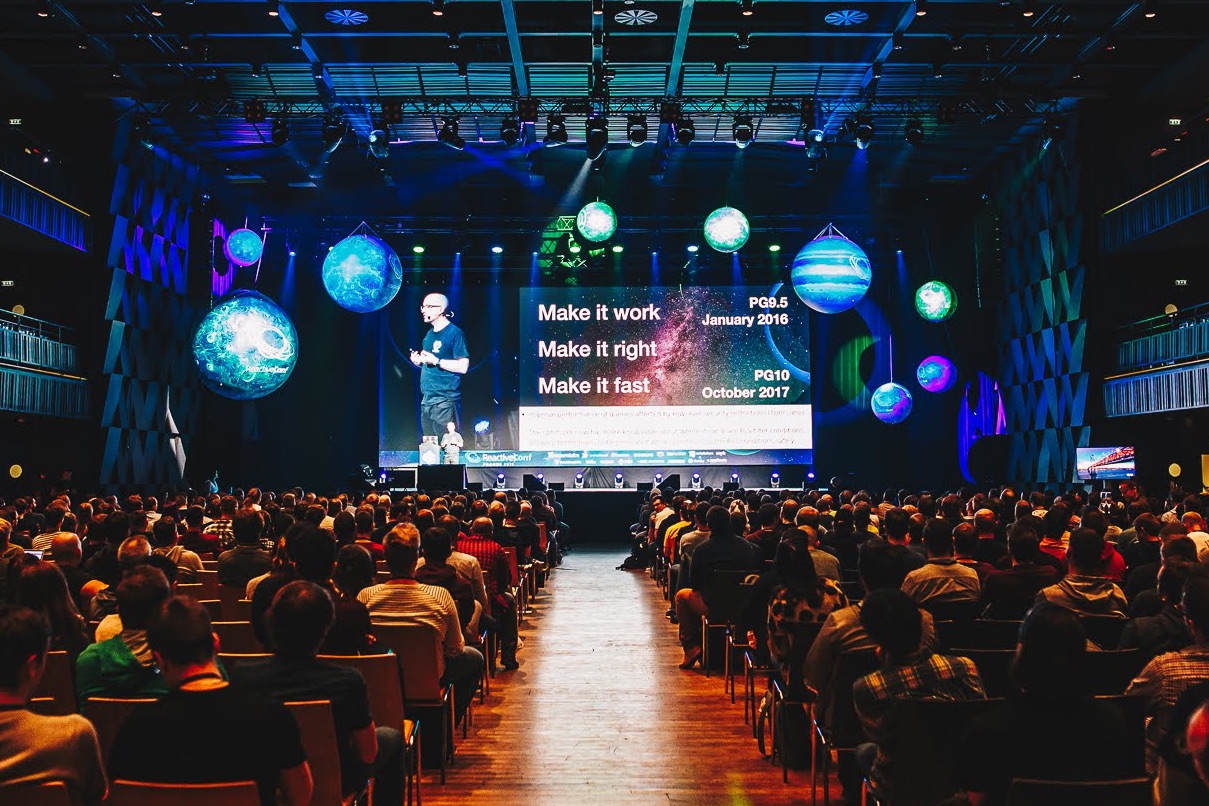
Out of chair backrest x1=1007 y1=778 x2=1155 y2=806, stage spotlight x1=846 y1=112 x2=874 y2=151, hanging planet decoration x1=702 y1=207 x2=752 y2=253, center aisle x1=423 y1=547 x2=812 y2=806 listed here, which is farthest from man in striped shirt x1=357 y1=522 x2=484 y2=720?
stage spotlight x1=846 y1=112 x2=874 y2=151

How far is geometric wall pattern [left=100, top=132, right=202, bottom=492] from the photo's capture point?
19047 millimetres

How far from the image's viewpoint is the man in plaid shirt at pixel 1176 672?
3545mm

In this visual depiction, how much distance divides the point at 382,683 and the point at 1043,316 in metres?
18.6

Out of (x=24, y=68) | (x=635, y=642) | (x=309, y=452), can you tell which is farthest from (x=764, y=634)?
(x=309, y=452)

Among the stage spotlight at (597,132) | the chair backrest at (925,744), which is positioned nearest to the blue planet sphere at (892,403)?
the stage spotlight at (597,132)

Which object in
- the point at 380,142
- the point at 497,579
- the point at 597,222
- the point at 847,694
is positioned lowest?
the point at 847,694

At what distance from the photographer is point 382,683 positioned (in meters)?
4.45

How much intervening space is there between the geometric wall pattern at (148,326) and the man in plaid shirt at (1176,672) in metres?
18.0

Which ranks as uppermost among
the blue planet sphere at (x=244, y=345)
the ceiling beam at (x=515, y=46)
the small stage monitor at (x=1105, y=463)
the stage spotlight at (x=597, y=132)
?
the ceiling beam at (x=515, y=46)

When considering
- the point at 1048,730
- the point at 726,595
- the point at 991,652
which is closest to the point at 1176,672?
the point at 991,652

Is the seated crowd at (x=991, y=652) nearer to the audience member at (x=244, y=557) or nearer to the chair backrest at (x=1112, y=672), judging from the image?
the chair backrest at (x=1112, y=672)

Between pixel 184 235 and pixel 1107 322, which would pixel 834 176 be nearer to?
pixel 1107 322

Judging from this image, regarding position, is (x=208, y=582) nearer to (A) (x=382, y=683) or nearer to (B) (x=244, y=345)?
(A) (x=382, y=683)

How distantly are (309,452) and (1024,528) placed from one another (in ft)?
64.8
